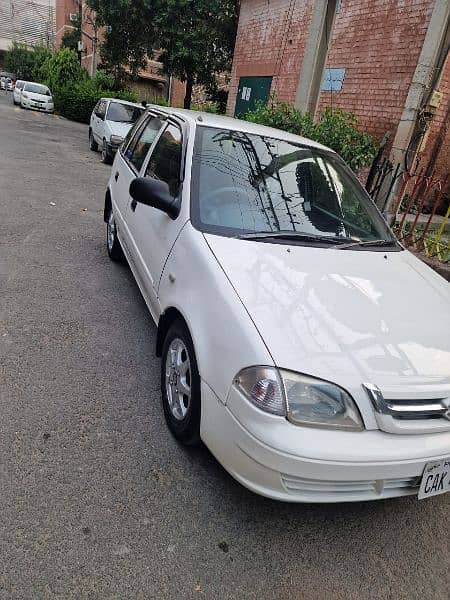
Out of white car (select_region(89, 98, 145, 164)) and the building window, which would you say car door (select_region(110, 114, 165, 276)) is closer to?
the building window

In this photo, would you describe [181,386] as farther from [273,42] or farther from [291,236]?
[273,42]

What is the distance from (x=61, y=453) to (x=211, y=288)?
1208 millimetres

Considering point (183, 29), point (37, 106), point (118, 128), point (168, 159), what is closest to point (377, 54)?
point (168, 159)

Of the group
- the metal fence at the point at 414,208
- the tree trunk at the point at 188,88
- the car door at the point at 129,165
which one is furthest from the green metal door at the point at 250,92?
the car door at the point at 129,165

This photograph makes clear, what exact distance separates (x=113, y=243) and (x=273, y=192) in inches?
96.2

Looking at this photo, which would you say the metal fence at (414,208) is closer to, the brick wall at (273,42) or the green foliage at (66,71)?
the brick wall at (273,42)

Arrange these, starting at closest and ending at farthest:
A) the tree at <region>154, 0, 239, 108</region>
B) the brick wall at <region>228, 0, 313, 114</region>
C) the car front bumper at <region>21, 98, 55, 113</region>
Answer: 1. the brick wall at <region>228, 0, 313, 114</region>
2. the tree at <region>154, 0, 239, 108</region>
3. the car front bumper at <region>21, 98, 55, 113</region>

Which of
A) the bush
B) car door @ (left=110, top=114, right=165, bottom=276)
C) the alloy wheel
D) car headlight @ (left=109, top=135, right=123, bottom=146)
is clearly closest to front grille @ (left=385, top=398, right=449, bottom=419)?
the alloy wheel

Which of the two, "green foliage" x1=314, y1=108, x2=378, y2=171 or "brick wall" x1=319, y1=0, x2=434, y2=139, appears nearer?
Result: "green foliage" x1=314, y1=108, x2=378, y2=171

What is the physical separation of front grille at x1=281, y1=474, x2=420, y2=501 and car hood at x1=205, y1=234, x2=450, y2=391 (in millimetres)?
442

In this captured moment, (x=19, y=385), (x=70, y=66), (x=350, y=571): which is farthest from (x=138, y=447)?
(x=70, y=66)

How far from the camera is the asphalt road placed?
1.92m

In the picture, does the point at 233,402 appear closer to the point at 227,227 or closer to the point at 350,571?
the point at 350,571

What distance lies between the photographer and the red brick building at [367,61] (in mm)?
7043
